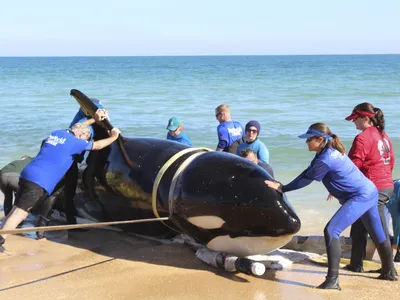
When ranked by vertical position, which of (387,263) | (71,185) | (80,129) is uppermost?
(80,129)

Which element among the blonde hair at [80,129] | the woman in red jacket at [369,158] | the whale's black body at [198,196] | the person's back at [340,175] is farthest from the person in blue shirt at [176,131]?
the person's back at [340,175]

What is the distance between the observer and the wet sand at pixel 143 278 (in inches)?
246

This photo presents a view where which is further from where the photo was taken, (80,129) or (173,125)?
(173,125)

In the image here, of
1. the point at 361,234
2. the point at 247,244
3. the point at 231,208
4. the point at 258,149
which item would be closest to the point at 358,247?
the point at 361,234

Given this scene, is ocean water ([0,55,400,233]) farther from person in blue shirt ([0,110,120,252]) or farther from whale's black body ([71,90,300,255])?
person in blue shirt ([0,110,120,252])

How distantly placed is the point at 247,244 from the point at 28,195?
276cm

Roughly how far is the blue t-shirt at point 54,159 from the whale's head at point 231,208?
5.28 ft

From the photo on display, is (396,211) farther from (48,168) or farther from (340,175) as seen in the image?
(48,168)

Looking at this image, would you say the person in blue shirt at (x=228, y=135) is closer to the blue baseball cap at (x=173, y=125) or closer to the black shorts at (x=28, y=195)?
the blue baseball cap at (x=173, y=125)

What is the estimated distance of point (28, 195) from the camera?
24.7ft

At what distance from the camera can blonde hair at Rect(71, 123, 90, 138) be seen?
25.4 ft

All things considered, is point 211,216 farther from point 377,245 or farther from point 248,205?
point 377,245

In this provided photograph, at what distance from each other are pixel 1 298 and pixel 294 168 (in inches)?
348

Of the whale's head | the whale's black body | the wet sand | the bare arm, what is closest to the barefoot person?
the wet sand
